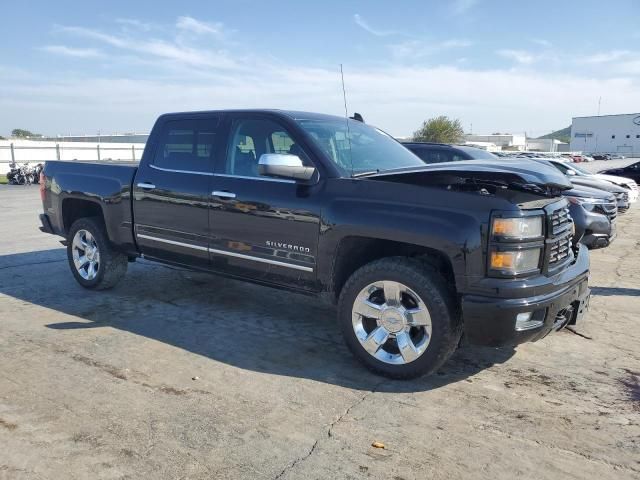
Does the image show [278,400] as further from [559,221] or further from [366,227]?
[559,221]

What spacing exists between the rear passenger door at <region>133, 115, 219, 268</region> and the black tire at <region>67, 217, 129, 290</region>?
1.91 ft

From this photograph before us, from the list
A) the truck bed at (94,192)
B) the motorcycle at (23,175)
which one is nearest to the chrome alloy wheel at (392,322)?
the truck bed at (94,192)

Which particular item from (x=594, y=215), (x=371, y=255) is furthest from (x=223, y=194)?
(x=594, y=215)

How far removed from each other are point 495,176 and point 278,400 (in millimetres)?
2005

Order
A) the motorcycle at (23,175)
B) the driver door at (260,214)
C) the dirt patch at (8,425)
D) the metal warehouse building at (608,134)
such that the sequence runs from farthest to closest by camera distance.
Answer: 1. the metal warehouse building at (608,134)
2. the motorcycle at (23,175)
3. the driver door at (260,214)
4. the dirt patch at (8,425)

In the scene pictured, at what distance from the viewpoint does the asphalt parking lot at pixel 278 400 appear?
2.82 meters

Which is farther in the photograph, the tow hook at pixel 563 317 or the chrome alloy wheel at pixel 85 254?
the chrome alloy wheel at pixel 85 254

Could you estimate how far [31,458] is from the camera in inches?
111

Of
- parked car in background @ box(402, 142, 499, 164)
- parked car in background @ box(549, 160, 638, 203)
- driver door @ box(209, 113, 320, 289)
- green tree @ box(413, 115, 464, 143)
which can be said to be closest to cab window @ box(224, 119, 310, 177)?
driver door @ box(209, 113, 320, 289)

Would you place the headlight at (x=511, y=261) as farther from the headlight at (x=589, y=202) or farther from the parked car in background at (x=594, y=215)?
the headlight at (x=589, y=202)

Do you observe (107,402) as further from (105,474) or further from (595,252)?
(595,252)

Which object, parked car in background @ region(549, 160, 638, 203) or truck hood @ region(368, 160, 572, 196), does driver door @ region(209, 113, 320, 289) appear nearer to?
truck hood @ region(368, 160, 572, 196)

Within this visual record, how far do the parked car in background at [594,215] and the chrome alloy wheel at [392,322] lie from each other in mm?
4681

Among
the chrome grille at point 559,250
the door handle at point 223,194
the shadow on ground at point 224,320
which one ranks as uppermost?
the door handle at point 223,194
